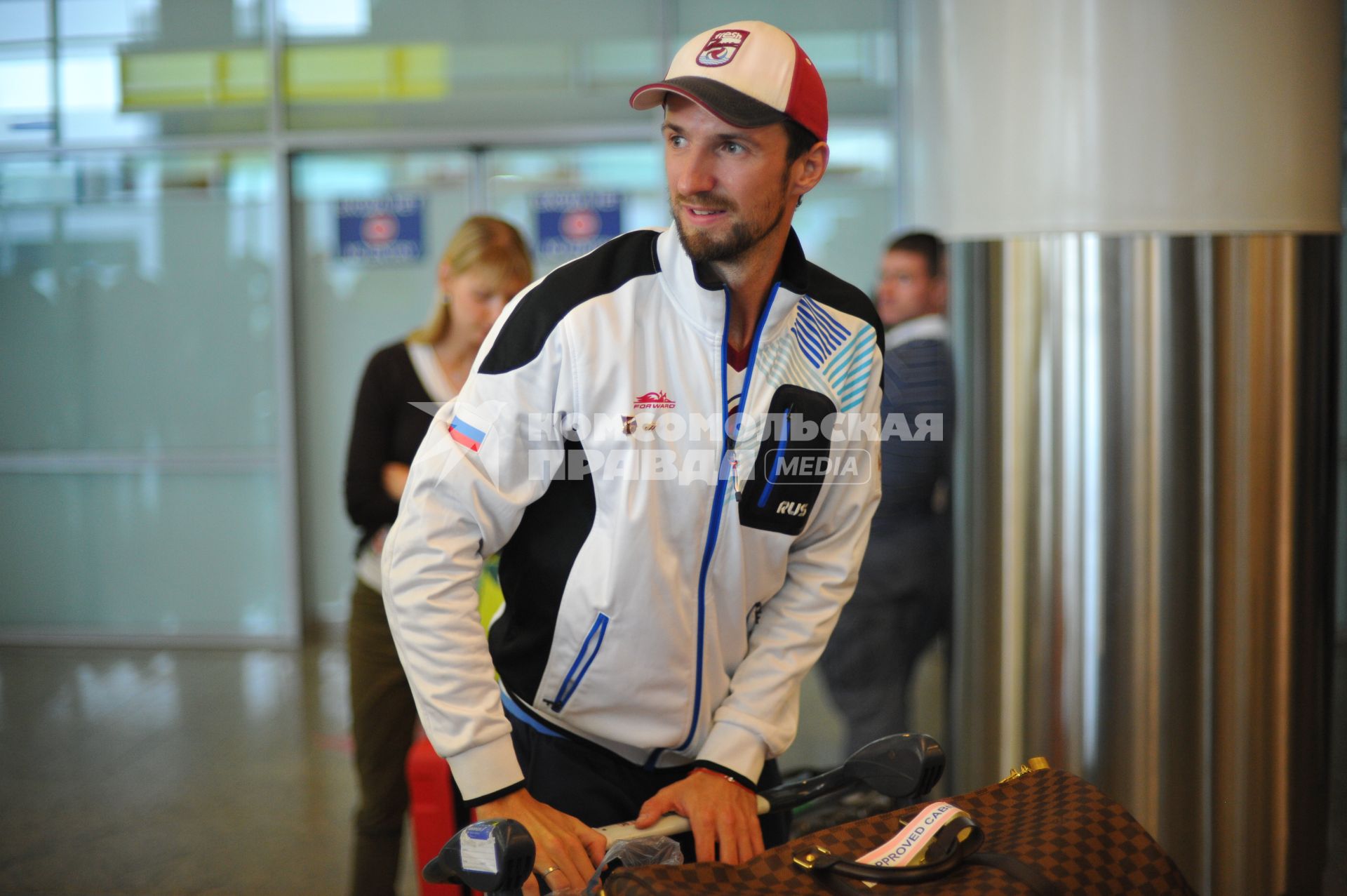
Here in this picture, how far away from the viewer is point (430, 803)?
1.59m

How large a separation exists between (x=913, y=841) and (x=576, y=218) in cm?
461

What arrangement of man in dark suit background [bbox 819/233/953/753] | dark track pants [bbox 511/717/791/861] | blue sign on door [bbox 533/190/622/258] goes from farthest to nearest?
blue sign on door [bbox 533/190/622/258], man in dark suit background [bbox 819/233/953/753], dark track pants [bbox 511/717/791/861]

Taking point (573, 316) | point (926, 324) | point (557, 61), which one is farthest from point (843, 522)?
point (557, 61)

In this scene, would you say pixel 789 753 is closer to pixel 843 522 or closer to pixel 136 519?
pixel 843 522

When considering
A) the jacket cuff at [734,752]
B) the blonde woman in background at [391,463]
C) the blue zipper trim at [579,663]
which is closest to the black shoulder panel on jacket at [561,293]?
the blue zipper trim at [579,663]

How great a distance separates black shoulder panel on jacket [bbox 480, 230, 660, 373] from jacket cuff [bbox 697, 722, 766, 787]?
0.54 meters

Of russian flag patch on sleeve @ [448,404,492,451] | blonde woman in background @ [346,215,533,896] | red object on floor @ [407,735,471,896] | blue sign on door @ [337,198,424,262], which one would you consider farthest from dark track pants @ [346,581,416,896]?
blue sign on door @ [337,198,424,262]

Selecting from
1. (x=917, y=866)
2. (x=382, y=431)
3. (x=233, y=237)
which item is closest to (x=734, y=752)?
(x=917, y=866)

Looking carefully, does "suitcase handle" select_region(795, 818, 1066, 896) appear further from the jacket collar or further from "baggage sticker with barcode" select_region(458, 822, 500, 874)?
the jacket collar

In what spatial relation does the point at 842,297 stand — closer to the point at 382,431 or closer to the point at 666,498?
the point at 666,498

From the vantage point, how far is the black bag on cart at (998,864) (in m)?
1.01

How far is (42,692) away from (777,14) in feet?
13.7

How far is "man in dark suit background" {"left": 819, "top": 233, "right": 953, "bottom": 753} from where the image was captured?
2883 millimetres

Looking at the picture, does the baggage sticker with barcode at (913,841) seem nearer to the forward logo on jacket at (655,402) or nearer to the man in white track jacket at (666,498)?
the man in white track jacket at (666,498)
